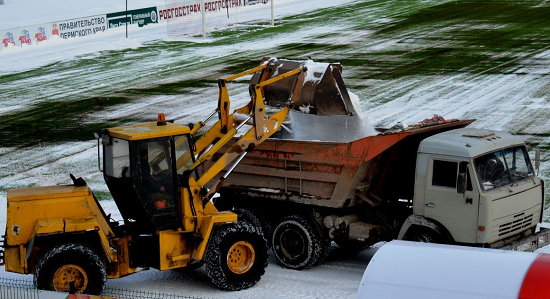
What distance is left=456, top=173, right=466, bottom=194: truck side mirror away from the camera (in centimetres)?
1134

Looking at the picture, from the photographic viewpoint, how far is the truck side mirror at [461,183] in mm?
11336

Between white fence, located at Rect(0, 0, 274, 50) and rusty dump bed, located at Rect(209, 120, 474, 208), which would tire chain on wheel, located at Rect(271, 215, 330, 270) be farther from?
white fence, located at Rect(0, 0, 274, 50)

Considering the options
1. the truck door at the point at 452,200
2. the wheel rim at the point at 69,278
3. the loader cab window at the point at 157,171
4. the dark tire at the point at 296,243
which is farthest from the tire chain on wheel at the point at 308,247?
the wheel rim at the point at 69,278

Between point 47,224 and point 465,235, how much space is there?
5.14 meters

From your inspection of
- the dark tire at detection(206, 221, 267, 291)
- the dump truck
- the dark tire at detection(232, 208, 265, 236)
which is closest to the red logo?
the dump truck

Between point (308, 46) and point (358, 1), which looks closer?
point (308, 46)

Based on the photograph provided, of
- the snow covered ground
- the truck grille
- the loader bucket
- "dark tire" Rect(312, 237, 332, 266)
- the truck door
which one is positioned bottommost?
the snow covered ground

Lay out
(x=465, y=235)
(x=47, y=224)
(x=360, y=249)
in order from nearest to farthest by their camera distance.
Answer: (x=47, y=224)
(x=465, y=235)
(x=360, y=249)

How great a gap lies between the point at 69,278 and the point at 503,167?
18.5ft

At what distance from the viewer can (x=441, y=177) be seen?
11.7 m

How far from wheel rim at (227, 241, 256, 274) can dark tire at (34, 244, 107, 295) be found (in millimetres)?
1664

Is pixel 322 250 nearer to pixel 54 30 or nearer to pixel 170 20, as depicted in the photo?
pixel 54 30

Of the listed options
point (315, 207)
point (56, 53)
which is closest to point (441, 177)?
point (315, 207)

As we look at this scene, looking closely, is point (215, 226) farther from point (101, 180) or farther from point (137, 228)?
point (101, 180)
